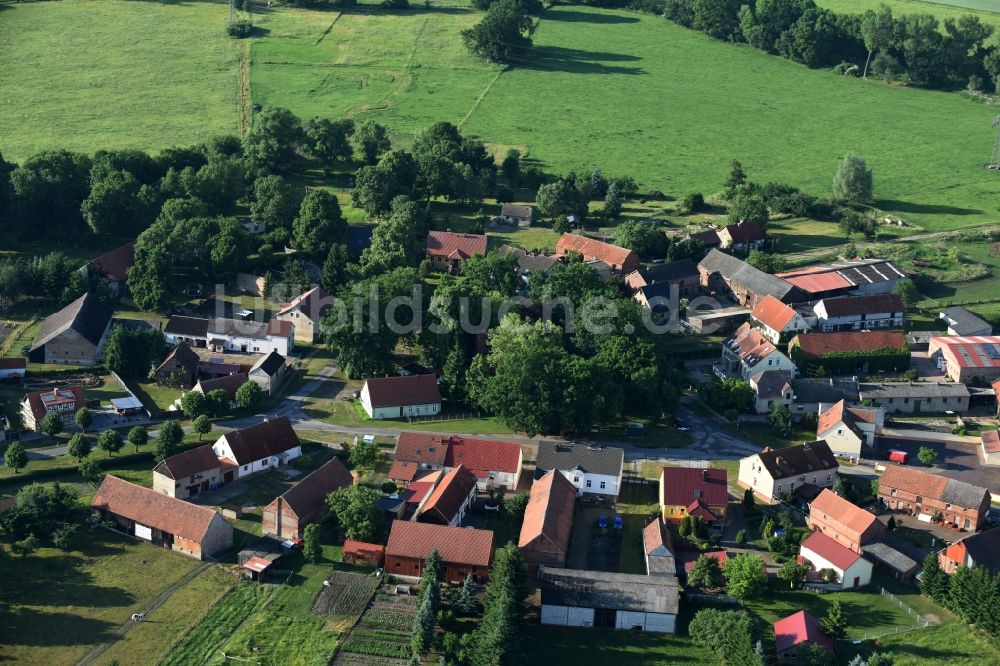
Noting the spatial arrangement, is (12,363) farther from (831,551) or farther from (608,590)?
(831,551)

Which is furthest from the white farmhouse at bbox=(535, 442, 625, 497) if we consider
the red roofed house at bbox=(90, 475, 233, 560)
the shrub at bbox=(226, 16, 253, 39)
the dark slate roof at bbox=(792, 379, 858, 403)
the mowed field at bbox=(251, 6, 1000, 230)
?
the shrub at bbox=(226, 16, 253, 39)

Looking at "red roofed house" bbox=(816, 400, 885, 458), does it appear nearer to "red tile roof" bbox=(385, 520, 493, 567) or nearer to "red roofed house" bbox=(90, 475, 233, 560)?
"red tile roof" bbox=(385, 520, 493, 567)

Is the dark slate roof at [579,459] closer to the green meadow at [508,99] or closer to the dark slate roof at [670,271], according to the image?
the dark slate roof at [670,271]

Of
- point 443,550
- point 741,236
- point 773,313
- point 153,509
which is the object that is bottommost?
point 153,509

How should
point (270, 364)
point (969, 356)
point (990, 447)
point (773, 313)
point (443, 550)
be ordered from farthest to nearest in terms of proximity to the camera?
point (773, 313) → point (969, 356) → point (270, 364) → point (990, 447) → point (443, 550)

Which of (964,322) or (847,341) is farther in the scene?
(964,322)

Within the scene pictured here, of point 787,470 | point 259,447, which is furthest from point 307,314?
point 787,470
